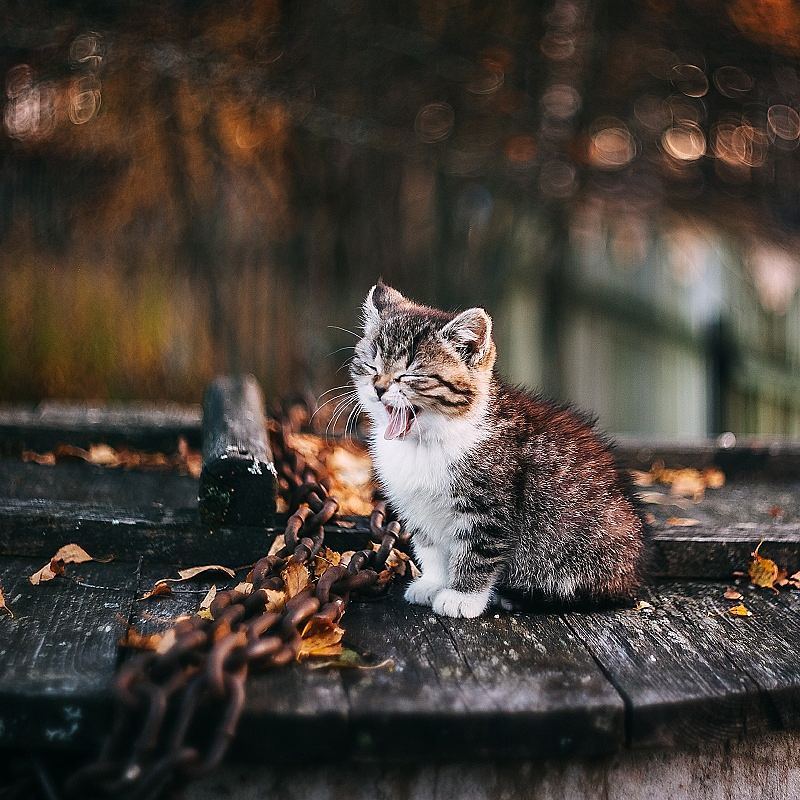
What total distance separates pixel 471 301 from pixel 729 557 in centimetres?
631

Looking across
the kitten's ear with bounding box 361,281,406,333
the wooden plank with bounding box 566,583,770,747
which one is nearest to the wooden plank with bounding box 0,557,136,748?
the kitten's ear with bounding box 361,281,406,333

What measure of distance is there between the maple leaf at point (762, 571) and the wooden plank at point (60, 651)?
1966mm

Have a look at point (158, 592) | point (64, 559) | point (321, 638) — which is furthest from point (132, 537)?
point (321, 638)

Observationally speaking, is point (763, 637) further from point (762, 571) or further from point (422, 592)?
point (422, 592)

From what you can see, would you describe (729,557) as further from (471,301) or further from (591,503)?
(471,301)

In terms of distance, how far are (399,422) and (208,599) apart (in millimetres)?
777

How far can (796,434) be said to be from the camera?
7.77m

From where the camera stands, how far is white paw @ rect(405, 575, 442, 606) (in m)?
2.74

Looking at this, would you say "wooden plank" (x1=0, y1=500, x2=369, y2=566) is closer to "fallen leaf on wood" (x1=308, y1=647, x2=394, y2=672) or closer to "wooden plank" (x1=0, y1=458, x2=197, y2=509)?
"wooden plank" (x1=0, y1=458, x2=197, y2=509)

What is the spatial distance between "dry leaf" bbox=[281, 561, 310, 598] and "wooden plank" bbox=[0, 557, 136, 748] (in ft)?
1.44

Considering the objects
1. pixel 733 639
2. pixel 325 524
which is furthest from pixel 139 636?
pixel 733 639

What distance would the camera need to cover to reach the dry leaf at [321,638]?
227 centimetres

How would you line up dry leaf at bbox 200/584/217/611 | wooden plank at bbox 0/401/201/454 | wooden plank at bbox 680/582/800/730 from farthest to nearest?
wooden plank at bbox 0/401/201/454 → dry leaf at bbox 200/584/217/611 → wooden plank at bbox 680/582/800/730

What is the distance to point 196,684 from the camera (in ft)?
6.23
